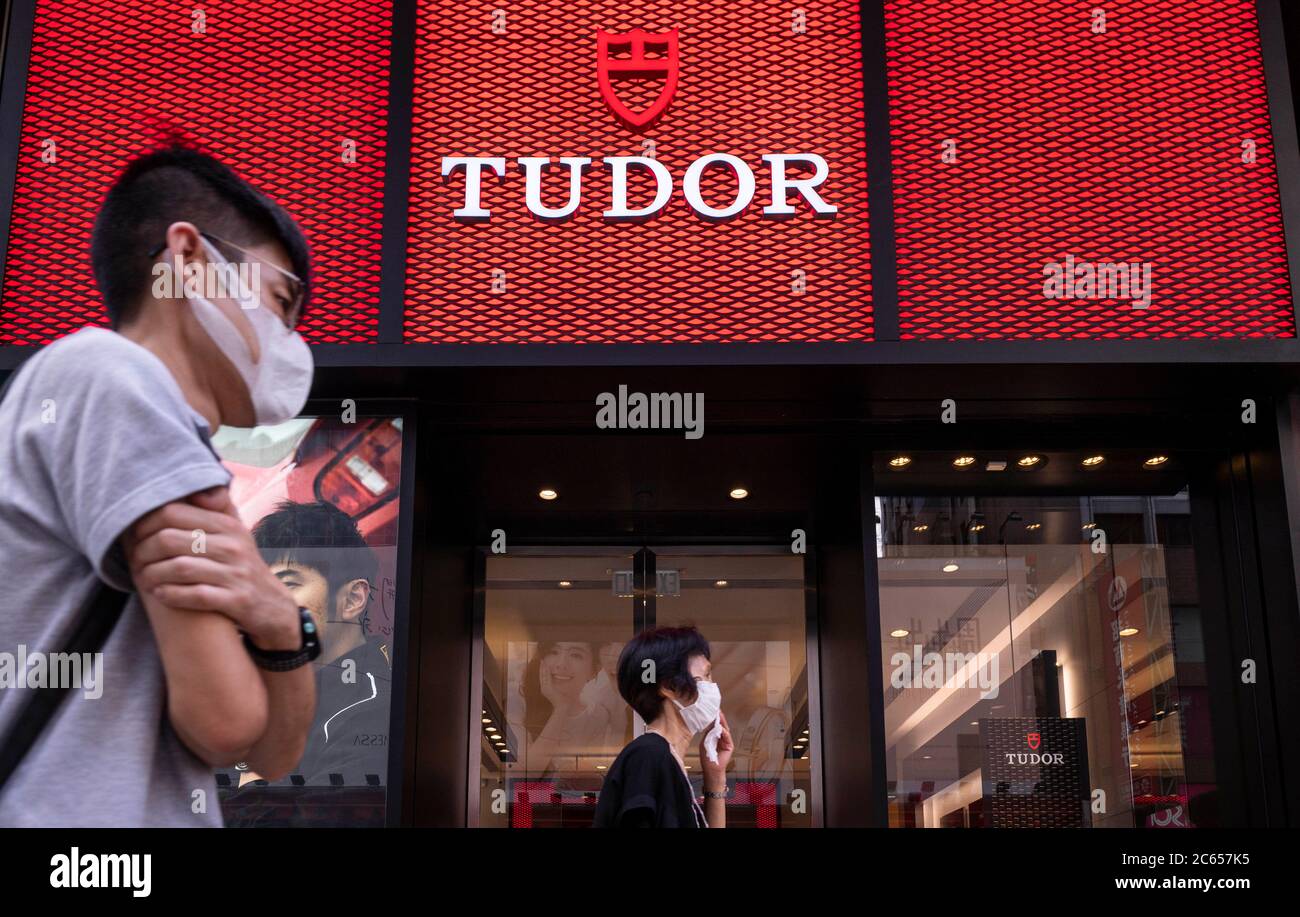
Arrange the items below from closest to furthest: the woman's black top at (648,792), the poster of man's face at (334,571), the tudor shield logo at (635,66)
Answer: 1. the woman's black top at (648,792)
2. the poster of man's face at (334,571)
3. the tudor shield logo at (635,66)

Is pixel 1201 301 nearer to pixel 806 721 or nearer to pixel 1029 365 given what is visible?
pixel 1029 365

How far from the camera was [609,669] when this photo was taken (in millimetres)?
5961

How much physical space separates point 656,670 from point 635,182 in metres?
1.83

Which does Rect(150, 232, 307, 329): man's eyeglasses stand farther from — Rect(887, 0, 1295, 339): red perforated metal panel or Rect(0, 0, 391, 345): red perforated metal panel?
Rect(887, 0, 1295, 339): red perforated metal panel

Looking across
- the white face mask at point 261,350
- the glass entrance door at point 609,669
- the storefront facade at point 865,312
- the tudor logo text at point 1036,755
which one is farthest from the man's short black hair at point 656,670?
the white face mask at point 261,350

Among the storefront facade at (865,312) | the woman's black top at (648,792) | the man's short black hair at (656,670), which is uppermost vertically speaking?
the storefront facade at (865,312)

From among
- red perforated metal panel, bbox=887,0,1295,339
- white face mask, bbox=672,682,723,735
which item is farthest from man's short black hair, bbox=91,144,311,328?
red perforated metal panel, bbox=887,0,1295,339

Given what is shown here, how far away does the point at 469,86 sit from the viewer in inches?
196

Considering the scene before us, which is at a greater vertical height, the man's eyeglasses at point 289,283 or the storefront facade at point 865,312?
the storefront facade at point 865,312

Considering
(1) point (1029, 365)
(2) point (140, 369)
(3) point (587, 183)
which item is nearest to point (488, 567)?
(3) point (587, 183)

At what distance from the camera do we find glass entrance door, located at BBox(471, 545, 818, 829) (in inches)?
231

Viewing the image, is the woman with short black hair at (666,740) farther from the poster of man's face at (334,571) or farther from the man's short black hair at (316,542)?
the man's short black hair at (316,542)

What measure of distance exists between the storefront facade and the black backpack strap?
9.69 feet

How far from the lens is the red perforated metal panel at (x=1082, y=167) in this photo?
15.5ft
